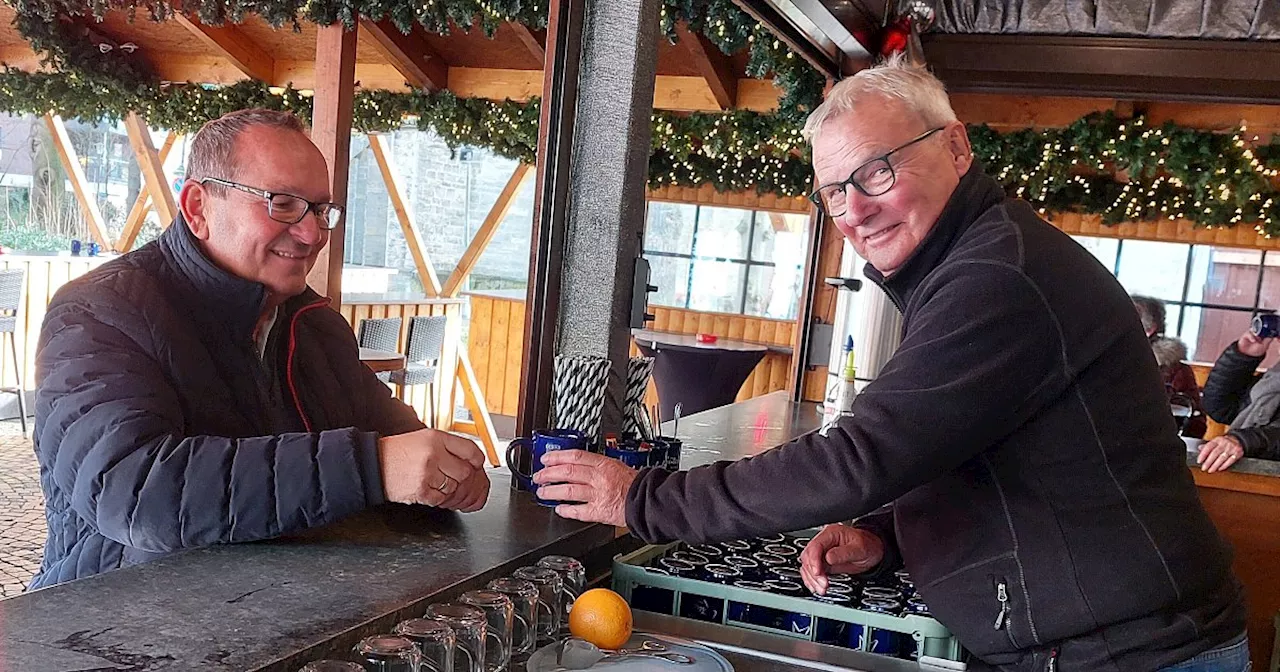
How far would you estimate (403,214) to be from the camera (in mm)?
8977

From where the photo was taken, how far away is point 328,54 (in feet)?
17.0

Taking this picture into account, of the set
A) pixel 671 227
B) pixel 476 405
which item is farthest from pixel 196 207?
pixel 671 227

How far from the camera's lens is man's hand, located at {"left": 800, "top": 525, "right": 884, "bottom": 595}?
1.69 metres

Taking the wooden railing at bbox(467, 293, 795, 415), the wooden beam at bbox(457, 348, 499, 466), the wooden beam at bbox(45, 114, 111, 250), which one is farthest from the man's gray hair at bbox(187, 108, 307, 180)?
the wooden beam at bbox(45, 114, 111, 250)

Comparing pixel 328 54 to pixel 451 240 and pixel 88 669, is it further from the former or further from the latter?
pixel 451 240

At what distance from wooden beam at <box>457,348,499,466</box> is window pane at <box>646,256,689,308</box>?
216cm

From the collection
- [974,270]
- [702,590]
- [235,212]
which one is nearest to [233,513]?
[235,212]

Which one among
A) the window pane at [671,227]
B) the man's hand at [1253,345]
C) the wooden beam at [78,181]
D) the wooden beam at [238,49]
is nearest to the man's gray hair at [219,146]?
the man's hand at [1253,345]

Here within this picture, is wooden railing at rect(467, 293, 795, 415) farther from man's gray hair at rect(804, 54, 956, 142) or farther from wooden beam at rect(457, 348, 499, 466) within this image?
man's gray hair at rect(804, 54, 956, 142)

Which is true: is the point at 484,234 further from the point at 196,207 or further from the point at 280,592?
the point at 280,592

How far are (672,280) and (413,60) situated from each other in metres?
4.18

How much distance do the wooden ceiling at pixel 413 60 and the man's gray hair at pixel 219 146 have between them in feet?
15.4

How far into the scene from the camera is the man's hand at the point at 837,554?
1.69 meters

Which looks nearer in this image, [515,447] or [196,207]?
[196,207]
